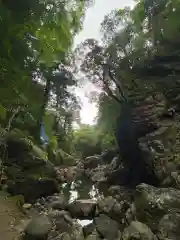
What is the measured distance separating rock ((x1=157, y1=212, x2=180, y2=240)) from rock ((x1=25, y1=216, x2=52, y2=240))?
9.75 ft

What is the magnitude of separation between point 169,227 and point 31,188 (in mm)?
6416

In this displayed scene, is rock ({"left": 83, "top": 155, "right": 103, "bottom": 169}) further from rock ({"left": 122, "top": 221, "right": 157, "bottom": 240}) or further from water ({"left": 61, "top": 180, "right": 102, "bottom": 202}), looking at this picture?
rock ({"left": 122, "top": 221, "right": 157, "bottom": 240})

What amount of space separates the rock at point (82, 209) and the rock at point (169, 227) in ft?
10.9

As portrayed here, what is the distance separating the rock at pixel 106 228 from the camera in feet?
21.8

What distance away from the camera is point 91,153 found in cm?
3378

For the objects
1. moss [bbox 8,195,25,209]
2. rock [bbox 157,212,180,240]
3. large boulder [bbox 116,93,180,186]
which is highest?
large boulder [bbox 116,93,180,186]

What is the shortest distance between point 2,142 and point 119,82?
11.3 m

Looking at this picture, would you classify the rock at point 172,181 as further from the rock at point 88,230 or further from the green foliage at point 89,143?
the green foliage at point 89,143

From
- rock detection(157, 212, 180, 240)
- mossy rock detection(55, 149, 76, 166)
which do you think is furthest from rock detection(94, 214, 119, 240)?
mossy rock detection(55, 149, 76, 166)

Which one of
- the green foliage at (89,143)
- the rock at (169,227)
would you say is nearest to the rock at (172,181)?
the rock at (169,227)

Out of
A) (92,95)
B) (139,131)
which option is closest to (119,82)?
(92,95)

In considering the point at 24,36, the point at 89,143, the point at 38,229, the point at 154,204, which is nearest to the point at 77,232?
the point at 38,229

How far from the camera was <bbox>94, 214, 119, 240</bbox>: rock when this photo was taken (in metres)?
6.65

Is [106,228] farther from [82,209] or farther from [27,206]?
[27,206]
